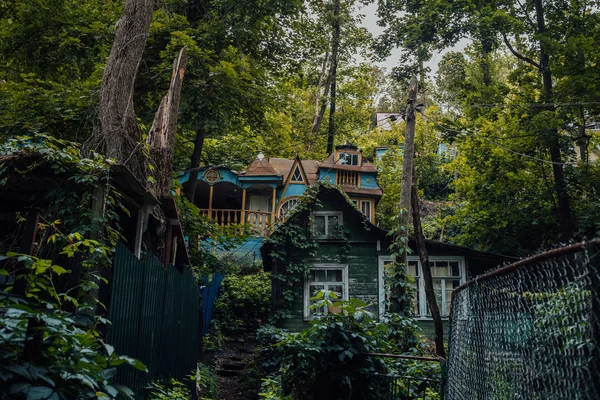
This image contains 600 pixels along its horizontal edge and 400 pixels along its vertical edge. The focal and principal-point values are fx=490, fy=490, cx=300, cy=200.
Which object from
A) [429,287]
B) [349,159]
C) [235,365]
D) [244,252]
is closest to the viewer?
[429,287]

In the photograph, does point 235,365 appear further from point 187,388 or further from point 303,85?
point 303,85

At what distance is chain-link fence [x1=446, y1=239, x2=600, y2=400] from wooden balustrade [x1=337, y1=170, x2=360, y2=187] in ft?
75.8

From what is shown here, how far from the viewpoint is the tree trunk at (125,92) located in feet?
21.7

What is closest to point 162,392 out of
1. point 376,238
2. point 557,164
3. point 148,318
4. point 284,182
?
point 148,318

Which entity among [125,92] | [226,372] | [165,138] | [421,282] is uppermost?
[125,92]

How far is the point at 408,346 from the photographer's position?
401 inches

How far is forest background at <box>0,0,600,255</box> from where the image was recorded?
473 inches

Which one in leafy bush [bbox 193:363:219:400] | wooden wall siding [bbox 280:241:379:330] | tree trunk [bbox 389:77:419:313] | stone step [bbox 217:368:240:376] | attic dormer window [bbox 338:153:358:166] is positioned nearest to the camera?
leafy bush [bbox 193:363:219:400]

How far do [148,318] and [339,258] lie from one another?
11.1m

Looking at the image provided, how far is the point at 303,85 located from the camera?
1628 cm

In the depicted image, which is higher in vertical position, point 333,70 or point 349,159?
point 333,70

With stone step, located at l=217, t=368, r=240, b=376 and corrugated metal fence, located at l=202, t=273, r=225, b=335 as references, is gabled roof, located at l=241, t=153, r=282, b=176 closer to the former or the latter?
corrugated metal fence, located at l=202, t=273, r=225, b=335

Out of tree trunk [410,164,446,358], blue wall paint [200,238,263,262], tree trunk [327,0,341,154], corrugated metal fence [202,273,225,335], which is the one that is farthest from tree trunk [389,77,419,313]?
tree trunk [327,0,341,154]

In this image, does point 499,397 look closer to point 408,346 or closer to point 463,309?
point 463,309
